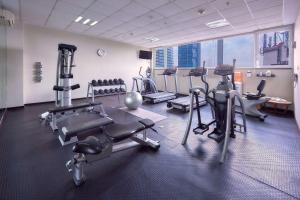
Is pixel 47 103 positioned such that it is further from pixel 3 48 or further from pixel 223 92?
pixel 223 92

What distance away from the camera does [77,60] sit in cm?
659

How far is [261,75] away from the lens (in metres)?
5.16

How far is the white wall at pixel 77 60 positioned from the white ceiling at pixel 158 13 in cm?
61

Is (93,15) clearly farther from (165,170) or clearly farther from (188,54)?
(188,54)

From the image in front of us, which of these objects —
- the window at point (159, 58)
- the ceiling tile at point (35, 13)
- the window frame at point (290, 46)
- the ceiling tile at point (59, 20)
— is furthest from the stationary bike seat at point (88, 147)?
the window at point (159, 58)

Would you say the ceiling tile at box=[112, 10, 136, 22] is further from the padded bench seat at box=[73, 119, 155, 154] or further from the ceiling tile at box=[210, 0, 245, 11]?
the padded bench seat at box=[73, 119, 155, 154]

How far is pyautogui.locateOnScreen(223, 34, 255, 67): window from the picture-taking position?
5.63 m

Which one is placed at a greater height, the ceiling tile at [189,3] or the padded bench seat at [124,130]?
the ceiling tile at [189,3]

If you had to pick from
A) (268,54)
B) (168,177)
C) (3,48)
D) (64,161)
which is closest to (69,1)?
(3,48)

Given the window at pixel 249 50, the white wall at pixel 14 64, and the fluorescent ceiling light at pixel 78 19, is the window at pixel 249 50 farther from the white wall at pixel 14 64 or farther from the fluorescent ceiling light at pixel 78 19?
the white wall at pixel 14 64

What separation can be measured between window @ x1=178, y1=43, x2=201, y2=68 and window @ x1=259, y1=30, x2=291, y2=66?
281cm

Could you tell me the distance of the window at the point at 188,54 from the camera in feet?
26.1

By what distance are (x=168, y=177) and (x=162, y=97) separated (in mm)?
4579

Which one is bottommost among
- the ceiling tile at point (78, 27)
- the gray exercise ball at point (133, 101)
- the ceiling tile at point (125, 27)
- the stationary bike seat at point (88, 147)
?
the stationary bike seat at point (88, 147)
